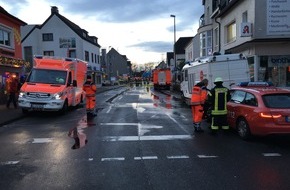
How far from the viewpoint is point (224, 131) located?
1116cm

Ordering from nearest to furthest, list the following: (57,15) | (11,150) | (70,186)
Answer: (70,186) → (11,150) → (57,15)

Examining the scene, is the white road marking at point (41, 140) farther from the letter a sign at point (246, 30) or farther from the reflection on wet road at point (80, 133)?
the letter a sign at point (246, 30)

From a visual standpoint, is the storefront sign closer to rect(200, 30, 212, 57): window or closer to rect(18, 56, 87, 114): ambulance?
rect(18, 56, 87, 114): ambulance

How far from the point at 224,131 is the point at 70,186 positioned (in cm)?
648

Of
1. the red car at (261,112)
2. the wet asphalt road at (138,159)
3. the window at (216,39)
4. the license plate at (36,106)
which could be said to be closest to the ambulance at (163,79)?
the window at (216,39)

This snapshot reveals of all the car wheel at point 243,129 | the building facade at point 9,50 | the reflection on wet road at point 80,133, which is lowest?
the reflection on wet road at point 80,133

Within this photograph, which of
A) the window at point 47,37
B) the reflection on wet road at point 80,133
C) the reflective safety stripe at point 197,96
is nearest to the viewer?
the reflection on wet road at point 80,133

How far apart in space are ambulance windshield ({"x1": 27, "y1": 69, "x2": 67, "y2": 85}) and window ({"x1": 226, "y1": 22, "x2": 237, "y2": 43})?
13373 millimetres

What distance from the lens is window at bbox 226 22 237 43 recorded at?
25736 millimetres

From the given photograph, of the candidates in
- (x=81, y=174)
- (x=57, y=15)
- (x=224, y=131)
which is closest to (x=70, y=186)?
(x=81, y=174)

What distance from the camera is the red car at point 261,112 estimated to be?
8789mm

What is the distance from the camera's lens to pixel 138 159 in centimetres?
759

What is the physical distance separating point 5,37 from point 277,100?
19.6 m

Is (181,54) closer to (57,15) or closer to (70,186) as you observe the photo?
(57,15)
